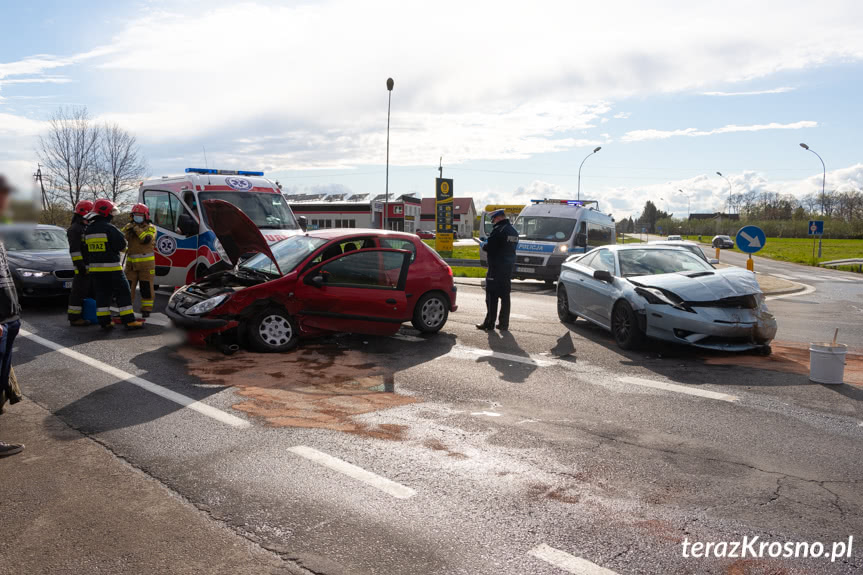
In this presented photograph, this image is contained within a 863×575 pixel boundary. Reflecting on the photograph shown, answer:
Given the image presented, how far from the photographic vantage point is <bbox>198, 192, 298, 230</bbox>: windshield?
42.7ft

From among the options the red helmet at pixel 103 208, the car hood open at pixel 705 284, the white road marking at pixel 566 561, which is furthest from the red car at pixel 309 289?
the white road marking at pixel 566 561

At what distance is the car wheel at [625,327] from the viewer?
8703 mm

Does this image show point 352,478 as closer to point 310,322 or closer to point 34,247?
point 310,322

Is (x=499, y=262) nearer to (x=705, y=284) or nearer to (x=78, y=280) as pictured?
(x=705, y=284)

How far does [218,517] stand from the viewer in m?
3.75

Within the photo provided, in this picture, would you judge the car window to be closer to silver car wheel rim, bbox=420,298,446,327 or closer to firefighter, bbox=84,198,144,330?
silver car wheel rim, bbox=420,298,446,327

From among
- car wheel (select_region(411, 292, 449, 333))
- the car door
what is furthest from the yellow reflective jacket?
car wheel (select_region(411, 292, 449, 333))

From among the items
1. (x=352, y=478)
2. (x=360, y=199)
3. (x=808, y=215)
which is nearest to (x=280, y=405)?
(x=352, y=478)

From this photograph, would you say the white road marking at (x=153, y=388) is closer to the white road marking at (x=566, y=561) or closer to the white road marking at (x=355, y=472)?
the white road marking at (x=355, y=472)

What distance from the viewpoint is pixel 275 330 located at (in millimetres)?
8156

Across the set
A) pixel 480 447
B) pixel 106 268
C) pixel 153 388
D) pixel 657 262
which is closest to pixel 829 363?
pixel 657 262

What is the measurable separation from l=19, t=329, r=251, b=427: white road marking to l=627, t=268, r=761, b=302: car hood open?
5614 mm

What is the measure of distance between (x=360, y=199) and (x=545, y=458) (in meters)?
77.6

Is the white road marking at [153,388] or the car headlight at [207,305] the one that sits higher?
the car headlight at [207,305]
